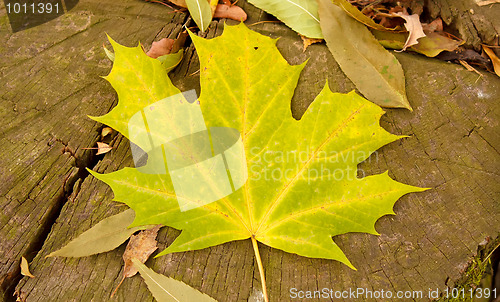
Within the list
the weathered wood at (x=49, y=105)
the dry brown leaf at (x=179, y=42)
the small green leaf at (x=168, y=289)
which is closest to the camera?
the small green leaf at (x=168, y=289)

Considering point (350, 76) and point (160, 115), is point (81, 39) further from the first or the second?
point (350, 76)

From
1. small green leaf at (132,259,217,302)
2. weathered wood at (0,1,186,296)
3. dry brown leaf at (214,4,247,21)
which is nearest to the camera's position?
small green leaf at (132,259,217,302)

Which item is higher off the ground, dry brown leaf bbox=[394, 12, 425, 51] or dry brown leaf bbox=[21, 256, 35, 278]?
dry brown leaf bbox=[394, 12, 425, 51]

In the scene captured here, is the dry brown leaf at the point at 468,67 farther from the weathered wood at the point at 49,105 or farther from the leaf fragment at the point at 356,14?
the weathered wood at the point at 49,105

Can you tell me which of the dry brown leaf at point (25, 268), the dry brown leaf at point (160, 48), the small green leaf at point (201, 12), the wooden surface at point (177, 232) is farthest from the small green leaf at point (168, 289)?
the small green leaf at point (201, 12)

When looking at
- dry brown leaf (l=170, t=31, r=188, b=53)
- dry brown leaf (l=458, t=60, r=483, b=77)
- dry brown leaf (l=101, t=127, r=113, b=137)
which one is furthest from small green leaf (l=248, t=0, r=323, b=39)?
dry brown leaf (l=101, t=127, r=113, b=137)

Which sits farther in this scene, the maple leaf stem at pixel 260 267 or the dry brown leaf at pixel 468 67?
the dry brown leaf at pixel 468 67

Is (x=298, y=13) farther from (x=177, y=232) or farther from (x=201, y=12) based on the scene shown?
(x=177, y=232)

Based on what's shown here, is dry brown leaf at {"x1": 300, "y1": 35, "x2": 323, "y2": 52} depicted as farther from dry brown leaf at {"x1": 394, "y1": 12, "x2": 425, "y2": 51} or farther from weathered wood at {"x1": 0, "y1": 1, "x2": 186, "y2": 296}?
weathered wood at {"x1": 0, "y1": 1, "x2": 186, "y2": 296}
